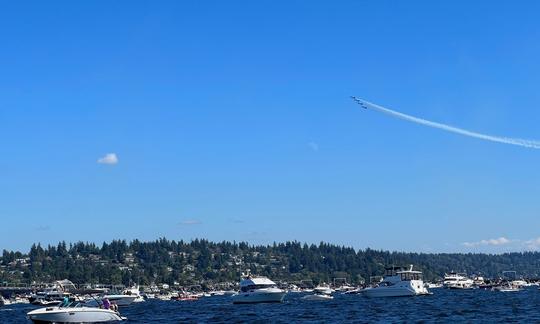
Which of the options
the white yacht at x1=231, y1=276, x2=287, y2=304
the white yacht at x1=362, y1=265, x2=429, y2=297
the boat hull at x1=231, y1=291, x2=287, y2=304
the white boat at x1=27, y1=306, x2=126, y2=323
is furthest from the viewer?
the white yacht at x1=362, y1=265, x2=429, y2=297

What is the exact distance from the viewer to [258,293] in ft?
555

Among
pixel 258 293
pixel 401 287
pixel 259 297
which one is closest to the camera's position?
pixel 258 293

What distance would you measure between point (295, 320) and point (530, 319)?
101 ft

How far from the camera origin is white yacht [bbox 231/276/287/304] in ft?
554

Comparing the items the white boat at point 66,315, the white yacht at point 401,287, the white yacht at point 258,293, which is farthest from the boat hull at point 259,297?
the white boat at point 66,315

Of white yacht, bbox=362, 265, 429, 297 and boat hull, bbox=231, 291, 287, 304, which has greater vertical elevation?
white yacht, bbox=362, 265, 429, 297

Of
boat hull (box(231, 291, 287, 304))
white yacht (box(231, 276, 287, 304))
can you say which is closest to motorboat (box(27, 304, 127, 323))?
boat hull (box(231, 291, 287, 304))

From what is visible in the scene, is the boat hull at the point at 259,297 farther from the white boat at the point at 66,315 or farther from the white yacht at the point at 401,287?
the white boat at the point at 66,315

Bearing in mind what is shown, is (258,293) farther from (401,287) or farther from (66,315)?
(66,315)

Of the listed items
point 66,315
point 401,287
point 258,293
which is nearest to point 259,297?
point 258,293

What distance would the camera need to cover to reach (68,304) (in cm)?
9338

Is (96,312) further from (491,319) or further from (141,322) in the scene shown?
(491,319)

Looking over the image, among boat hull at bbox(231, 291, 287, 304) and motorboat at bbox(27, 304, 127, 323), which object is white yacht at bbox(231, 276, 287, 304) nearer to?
boat hull at bbox(231, 291, 287, 304)

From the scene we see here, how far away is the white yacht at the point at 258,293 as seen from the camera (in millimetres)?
169000
